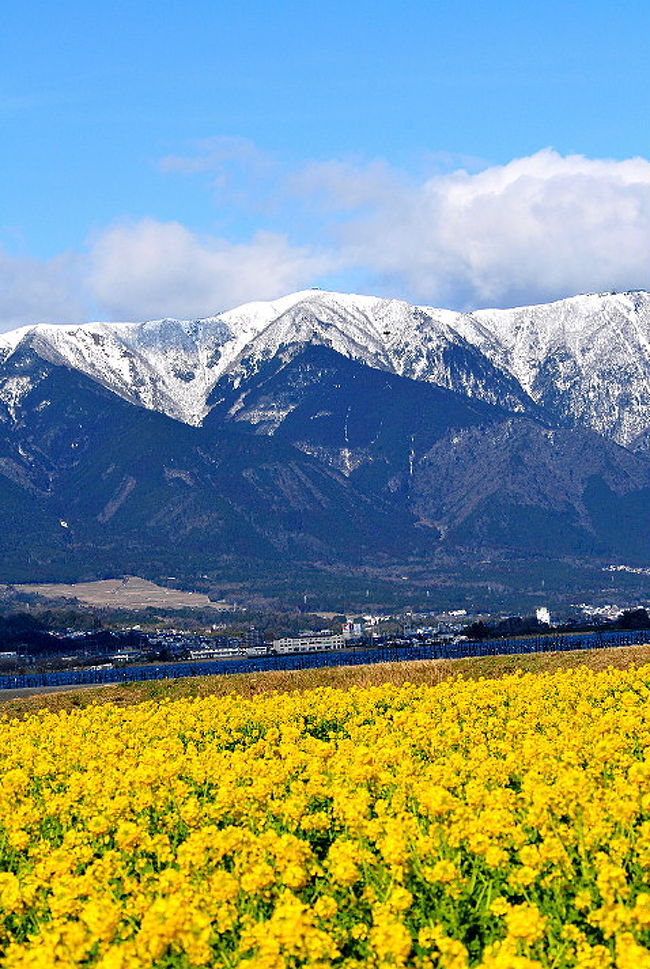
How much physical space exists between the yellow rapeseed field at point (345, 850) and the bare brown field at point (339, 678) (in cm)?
3492

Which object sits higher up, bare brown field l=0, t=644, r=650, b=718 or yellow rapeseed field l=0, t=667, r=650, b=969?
yellow rapeseed field l=0, t=667, r=650, b=969

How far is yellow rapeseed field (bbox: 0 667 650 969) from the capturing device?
65.4 feet

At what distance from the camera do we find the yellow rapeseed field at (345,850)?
1992 cm

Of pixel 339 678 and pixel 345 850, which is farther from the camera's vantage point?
pixel 339 678

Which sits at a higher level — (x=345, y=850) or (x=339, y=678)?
(x=345, y=850)

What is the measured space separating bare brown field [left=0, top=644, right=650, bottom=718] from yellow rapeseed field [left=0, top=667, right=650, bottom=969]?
34.9 m

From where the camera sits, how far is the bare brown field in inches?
2931

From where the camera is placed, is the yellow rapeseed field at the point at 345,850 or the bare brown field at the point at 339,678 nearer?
the yellow rapeseed field at the point at 345,850

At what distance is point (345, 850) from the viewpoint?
23.1 metres

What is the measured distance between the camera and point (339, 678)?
255 ft

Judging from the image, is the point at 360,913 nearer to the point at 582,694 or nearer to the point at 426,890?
the point at 426,890

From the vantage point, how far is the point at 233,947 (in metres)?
21.5

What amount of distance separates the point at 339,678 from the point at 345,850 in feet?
180

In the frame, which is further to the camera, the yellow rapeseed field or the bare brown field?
the bare brown field
